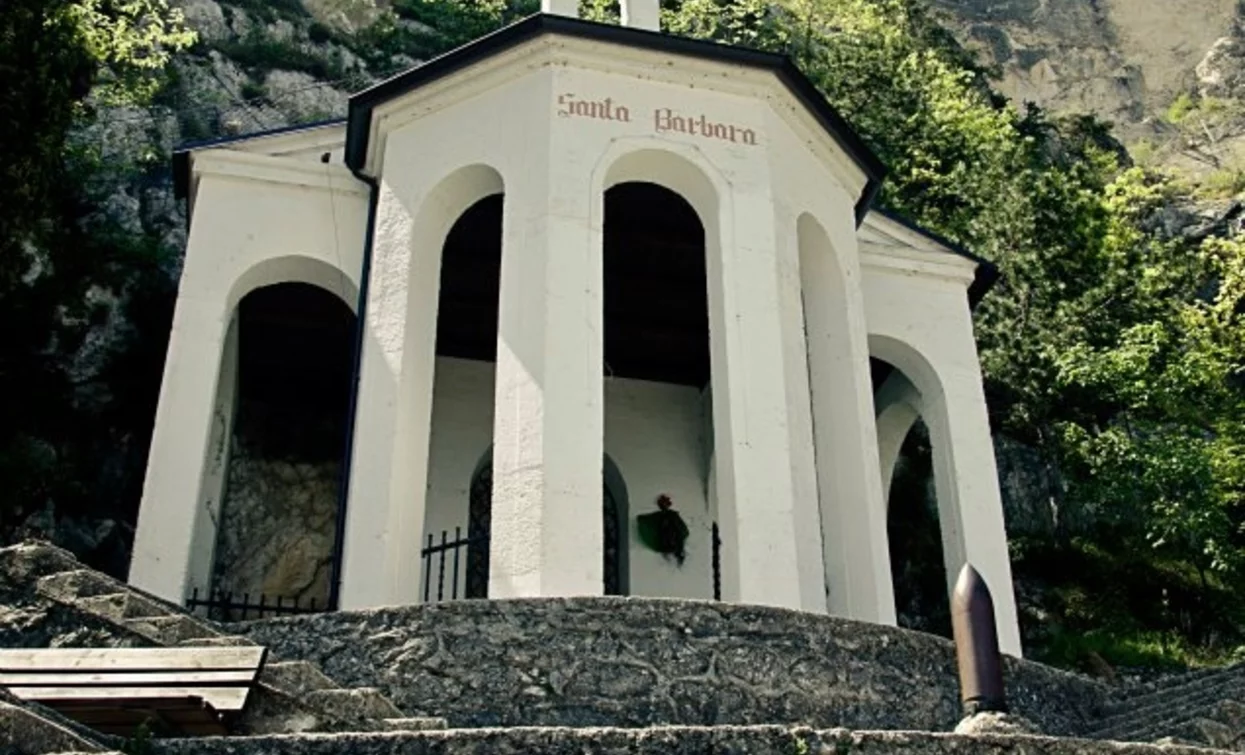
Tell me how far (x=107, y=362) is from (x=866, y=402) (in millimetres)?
9723

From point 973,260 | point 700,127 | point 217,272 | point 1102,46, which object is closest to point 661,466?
point 973,260

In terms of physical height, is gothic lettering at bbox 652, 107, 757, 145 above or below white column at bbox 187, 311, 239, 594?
above

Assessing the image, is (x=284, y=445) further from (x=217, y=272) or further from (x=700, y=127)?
(x=700, y=127)

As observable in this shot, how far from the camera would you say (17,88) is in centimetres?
1639

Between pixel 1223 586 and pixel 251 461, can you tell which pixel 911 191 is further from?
pixel 251 461

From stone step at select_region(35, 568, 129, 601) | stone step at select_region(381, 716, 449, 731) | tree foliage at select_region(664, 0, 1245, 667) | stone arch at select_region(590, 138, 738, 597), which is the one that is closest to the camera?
stone step at select_region(381, 716, 449, 731)

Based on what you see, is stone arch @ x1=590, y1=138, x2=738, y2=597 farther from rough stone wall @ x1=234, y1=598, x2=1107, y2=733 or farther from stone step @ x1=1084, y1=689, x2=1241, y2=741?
stone step @ x1=1084, y1=689, x2=1241, y2=741

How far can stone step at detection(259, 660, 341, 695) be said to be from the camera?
7.60 metres

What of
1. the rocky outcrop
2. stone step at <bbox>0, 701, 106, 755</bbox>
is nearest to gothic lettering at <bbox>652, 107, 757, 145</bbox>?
stone step at <bbox>0, 701, 106, 755</bbox>

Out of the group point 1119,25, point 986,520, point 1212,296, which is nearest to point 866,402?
point 986,520

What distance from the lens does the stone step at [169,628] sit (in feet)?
26.7

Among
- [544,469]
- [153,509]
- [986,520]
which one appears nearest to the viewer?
[544,469]

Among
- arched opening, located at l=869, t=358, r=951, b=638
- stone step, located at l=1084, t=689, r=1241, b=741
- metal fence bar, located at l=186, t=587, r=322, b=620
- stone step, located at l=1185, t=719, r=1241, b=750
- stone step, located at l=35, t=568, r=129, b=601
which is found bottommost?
stone step, located at l=1185, t=719, r=1241, b=750

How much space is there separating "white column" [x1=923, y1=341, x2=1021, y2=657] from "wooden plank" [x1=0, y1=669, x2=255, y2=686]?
314 inches
